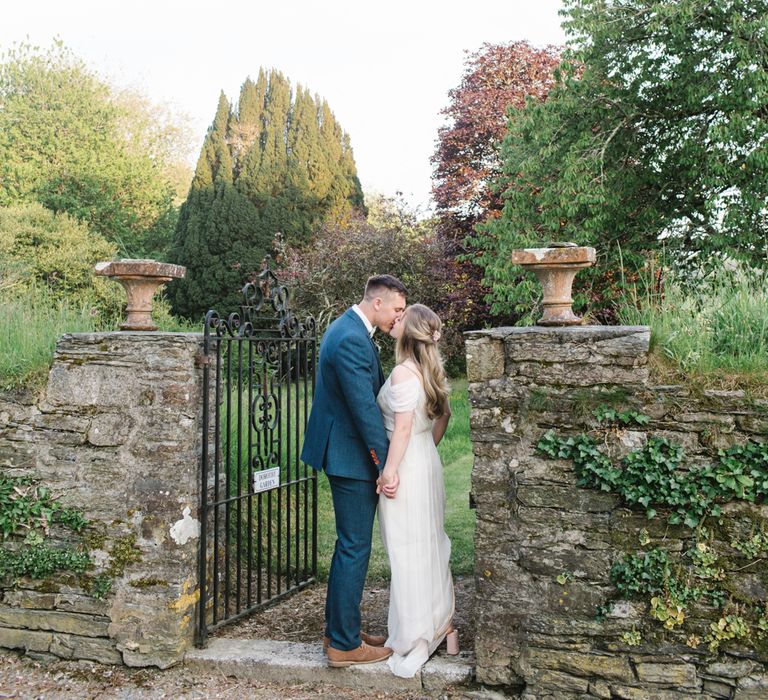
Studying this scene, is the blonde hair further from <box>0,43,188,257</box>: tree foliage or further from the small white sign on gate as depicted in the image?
<box>0,43,188,257</box>: tree foliage

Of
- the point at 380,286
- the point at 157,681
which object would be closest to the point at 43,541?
the point at 157,681

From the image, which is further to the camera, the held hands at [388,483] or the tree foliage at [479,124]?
the tree foliage at [479,124]

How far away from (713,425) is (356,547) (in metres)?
1.95

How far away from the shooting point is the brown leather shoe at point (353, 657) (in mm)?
4086

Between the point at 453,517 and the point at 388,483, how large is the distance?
3.66 m

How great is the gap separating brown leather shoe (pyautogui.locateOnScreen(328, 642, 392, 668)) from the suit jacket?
3.13 feet

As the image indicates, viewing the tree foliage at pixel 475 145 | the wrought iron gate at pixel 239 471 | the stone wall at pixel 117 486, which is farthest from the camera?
the tree foliage at pixel 475 145

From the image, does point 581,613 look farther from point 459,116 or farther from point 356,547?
point 459,116

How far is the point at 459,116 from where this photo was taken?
17.2 m

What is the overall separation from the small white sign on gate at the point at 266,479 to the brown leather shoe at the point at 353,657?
1204 mm

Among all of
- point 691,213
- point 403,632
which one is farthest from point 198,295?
point 403,632

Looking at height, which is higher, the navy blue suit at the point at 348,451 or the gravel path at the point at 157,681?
the navy blue suit at the point at 348,451

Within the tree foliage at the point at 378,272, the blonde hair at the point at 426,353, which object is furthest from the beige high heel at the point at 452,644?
the tree foliage at the point at 378,272

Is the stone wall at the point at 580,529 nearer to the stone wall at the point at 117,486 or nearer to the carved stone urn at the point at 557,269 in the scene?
the carved stone urn at the point at 557,269
